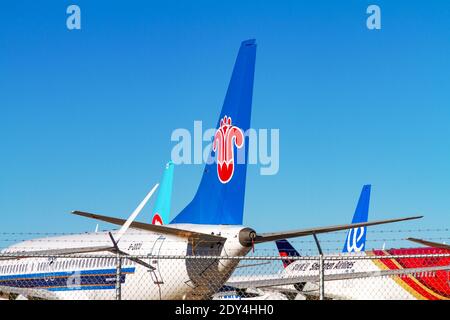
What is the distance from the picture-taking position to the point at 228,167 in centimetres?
2266

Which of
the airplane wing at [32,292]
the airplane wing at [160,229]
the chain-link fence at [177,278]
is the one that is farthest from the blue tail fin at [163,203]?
the airplane wing at [160,229]

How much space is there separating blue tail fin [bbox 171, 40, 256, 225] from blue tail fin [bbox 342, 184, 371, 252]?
22577 millimetres

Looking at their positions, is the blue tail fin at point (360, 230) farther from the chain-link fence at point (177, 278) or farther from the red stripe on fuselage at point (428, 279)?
the red stripe on fuselage at point (428, 279)

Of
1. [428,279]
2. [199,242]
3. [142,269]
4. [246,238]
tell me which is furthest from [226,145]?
[428,279]

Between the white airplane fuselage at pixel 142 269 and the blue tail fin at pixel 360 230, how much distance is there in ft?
70.7

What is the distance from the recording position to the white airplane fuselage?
69.0 ft

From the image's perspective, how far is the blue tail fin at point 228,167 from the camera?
73.4 feet

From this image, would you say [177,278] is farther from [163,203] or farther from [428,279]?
[428,279]

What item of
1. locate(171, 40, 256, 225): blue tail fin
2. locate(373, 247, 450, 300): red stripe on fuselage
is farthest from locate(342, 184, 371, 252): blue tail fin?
locate(171, 40, 256, 225): blue tail fin

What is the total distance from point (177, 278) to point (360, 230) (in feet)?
83.3

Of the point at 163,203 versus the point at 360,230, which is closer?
the point at 163,203

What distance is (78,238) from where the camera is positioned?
27125 mm
